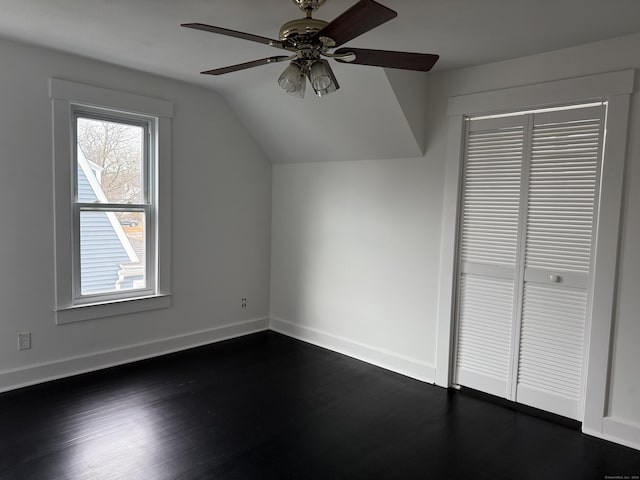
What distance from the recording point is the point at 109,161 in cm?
362

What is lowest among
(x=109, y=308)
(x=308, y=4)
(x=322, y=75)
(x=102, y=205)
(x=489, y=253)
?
(x=109, y=308)

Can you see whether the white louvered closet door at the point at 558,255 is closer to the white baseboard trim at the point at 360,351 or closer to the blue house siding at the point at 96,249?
the white baseboard trim at the point at 360,351

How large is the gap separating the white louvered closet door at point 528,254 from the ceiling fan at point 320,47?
52.6 inches

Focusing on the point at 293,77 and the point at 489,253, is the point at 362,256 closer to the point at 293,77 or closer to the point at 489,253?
the point at 489,253

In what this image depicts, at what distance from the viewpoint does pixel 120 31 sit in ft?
9.02

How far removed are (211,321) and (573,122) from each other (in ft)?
11.3

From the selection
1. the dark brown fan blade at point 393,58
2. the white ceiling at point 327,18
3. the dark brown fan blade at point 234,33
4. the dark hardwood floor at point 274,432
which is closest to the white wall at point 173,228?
the white ceiling at point 327,18

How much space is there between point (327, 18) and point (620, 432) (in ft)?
9.66

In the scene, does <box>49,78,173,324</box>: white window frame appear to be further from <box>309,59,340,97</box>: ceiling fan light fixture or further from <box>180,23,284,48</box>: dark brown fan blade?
<box>309,59,340,97</box>: ceiling fan light fixture

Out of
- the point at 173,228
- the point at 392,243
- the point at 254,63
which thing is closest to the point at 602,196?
the point at 392,243

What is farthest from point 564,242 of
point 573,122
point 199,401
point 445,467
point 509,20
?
point 199,401

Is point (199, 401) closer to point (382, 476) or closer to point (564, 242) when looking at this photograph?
point (382, 476)

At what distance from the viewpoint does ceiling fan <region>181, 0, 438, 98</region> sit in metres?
1.70

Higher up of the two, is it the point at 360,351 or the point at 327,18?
the point at 327,18
